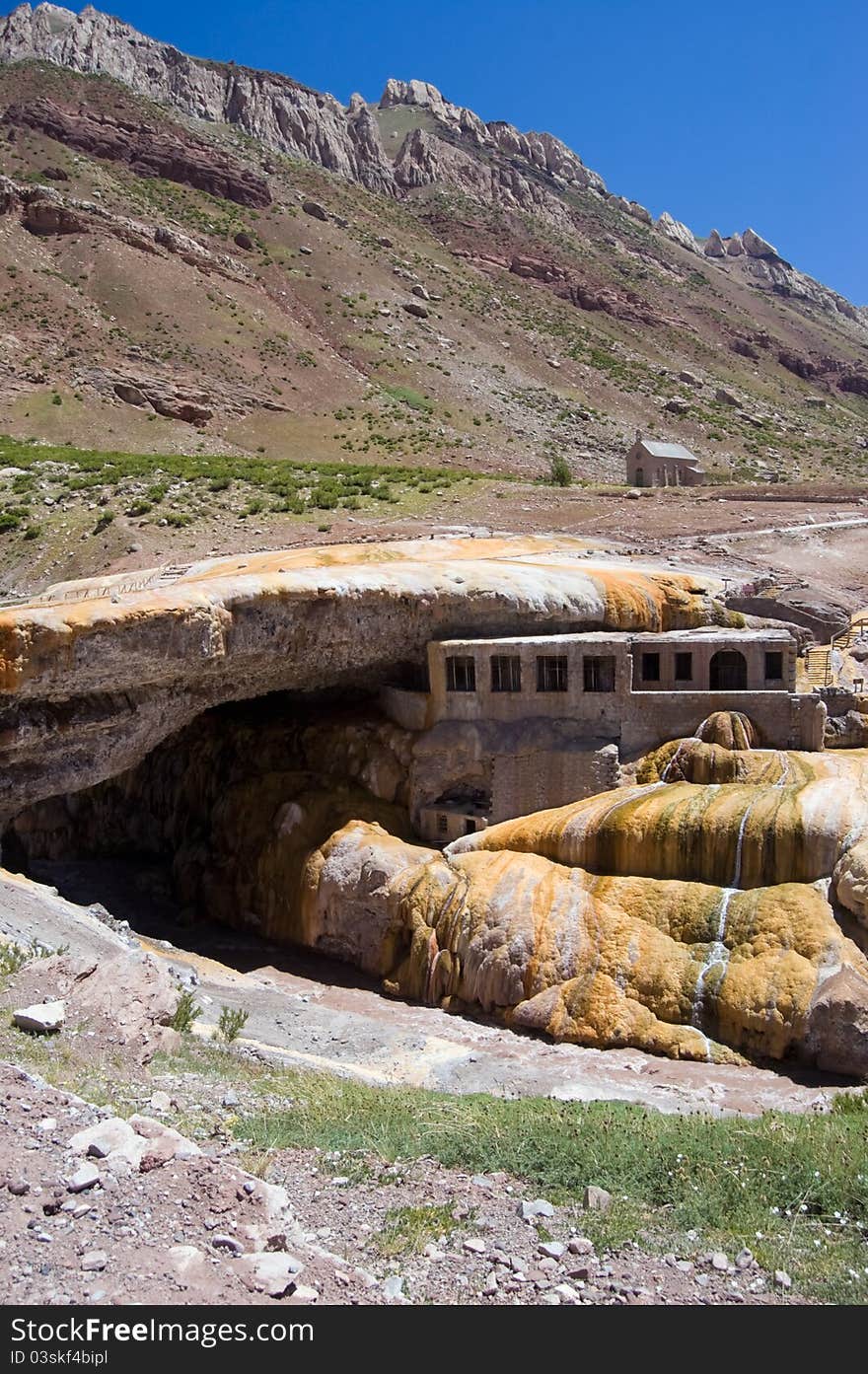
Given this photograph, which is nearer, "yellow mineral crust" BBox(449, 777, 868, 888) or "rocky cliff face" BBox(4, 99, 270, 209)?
"yellow mineral crust" BBox(449, 777, 868, 888)

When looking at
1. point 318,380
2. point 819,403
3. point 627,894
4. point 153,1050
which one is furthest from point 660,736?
point 819,403

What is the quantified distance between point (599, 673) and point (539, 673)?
1365 millimetres

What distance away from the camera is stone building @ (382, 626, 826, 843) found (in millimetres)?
23078

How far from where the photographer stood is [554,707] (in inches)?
938

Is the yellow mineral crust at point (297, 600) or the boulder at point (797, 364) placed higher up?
the boulder at point (797, 364)

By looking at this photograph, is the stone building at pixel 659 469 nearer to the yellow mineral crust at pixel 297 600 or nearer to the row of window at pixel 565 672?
the yellow mineral crust at pixel 297 600

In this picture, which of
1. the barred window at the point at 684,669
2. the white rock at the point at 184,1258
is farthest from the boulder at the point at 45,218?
the white rock at the point at 184,1258

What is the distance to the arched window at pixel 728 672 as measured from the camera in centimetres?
2409

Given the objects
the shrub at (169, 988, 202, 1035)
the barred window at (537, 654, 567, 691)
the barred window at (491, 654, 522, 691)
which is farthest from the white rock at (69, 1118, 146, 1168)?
the barred window at (537, 654, 567, 691)

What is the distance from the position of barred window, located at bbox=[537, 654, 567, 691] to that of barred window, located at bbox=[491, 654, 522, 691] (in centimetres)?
48

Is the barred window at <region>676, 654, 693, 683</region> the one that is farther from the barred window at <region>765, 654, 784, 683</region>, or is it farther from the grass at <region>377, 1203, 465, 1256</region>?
the grass at <region>377, 1203, 465, 1256</region>

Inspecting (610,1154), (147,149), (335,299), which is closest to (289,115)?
(147,149)

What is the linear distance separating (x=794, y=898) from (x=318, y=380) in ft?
221

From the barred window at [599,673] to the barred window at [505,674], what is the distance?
1.54 metres
